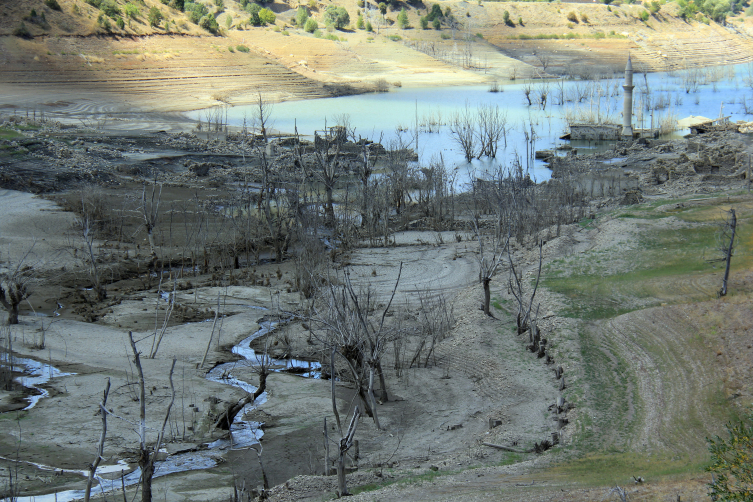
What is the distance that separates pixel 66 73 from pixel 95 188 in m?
30.9

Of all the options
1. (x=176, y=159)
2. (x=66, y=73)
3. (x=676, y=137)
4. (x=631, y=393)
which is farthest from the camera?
(x=66, y=73)

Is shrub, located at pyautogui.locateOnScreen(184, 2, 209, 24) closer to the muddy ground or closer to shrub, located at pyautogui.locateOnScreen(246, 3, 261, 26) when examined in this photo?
shrub, located at pyautogui.locateOnScreen(246, 3, 261, 26)

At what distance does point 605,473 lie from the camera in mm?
Answer: 10008

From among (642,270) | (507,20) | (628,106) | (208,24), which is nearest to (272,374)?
(642,270)

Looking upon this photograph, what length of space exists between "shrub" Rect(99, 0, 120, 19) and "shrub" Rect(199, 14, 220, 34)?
27.1 feet

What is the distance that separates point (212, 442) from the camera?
39.7 ft

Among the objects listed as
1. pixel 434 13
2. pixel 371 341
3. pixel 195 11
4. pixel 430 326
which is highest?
pixel 434 13

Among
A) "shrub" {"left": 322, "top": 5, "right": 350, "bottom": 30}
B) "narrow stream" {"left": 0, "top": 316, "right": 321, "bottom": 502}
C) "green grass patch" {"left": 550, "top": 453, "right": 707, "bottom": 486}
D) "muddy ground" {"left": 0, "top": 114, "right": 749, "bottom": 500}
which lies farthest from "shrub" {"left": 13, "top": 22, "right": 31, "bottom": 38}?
"green grass patch" {"left": 550, "top": 453, "right": 707, "bottom": 486}

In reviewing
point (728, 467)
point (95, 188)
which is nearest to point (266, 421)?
point (728, 467)

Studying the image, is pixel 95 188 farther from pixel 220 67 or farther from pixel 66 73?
pixel 220 67

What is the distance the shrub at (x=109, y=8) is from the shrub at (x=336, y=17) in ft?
89.7

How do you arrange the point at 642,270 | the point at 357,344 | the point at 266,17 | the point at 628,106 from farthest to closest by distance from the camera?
the point at 266,17 → the point at 628,106 → the point at 642,270 → the point at 357,344

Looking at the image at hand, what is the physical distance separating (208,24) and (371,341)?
61694 millimetres

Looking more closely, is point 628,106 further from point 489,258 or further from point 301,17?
point 301,17
